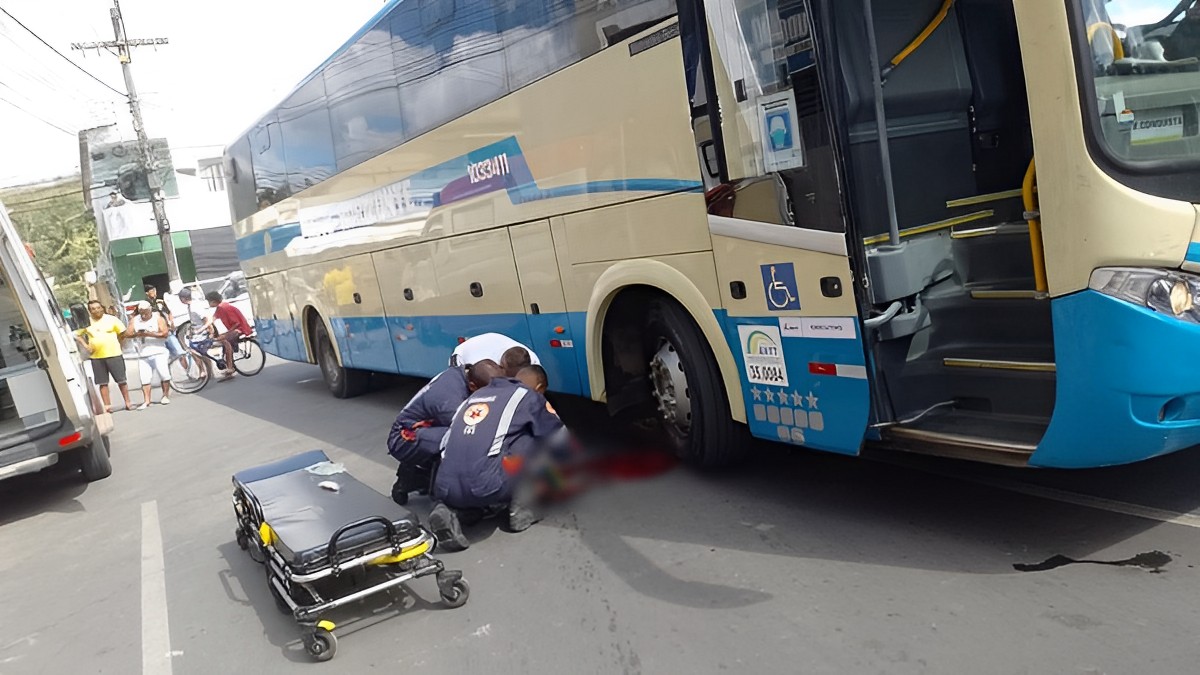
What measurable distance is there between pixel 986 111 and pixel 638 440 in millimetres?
3466

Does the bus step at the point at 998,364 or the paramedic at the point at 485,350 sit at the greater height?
the paramedic at the point at 485,350

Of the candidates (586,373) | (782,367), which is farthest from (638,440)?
(782,367)

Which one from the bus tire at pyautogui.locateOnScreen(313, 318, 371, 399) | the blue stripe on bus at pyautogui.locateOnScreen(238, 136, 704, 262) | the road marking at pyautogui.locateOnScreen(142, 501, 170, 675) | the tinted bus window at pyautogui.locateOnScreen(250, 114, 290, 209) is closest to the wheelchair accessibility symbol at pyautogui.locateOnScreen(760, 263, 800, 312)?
the blue stripe on bus at pyautogui.locateOnScreen(238, 136, 704, 262)

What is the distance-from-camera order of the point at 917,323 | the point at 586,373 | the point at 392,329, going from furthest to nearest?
the point at 392,329, the point at 586,373, the point at 917,323

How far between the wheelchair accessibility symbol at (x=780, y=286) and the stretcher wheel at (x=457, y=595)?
2.12 m

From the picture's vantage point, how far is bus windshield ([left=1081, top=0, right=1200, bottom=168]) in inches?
146

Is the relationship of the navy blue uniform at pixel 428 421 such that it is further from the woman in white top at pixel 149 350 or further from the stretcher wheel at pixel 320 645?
the woman in white top at pixel 149 350

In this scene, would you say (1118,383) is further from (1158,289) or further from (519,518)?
(519,518)

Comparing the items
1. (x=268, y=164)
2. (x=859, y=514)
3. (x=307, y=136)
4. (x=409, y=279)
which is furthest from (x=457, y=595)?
(x=268, y=164)

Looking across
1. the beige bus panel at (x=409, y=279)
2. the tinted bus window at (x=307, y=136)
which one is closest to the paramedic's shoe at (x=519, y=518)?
the beige bus panel at (x=409, y=279)

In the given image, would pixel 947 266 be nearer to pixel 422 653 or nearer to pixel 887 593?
pixel 887 593

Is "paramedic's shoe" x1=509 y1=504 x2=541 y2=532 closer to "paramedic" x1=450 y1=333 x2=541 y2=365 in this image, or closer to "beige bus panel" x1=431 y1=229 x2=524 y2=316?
"paramedic" x1=450 y1=333 x2=541 y2=365

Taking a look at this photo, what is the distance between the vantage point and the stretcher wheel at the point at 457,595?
4.68m

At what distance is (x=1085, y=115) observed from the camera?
12.0 feet
